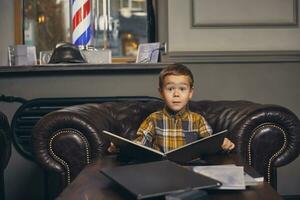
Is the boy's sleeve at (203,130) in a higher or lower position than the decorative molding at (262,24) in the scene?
lower

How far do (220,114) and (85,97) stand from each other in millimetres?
829

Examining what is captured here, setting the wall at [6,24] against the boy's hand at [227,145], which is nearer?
the boy's hand at [227,145]

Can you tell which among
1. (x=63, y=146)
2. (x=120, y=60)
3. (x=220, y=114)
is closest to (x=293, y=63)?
(x=220, y=114)

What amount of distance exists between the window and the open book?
4.94 ft

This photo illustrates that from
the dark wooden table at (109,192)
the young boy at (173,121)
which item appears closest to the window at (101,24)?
the young boy at (173,121)

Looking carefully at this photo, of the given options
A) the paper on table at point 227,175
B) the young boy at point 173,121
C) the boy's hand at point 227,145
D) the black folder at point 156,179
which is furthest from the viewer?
the young boy at point 173,121

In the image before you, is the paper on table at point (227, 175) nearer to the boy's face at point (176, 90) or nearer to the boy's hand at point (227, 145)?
the boy's hand at point (227, 145)

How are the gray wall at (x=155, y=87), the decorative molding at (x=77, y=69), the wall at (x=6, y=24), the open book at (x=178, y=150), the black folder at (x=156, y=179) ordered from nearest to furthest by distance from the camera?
the black folder at (x=156, y=179) → the open book at (x=178, y=150) → the decorative molding at (x=77, y=69) → the gray wall at (x=155, y=87) → the wall at (x=6, y=24)

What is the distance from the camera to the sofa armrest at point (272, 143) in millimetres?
1902

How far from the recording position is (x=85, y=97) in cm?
271

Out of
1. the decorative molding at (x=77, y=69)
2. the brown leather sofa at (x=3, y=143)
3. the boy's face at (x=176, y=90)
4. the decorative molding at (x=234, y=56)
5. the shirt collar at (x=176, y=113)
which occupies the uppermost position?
the decorative molding at (x=234, y=56)

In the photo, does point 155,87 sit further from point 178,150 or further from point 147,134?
point 178,150

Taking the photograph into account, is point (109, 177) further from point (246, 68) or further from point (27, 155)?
point (246, 68)

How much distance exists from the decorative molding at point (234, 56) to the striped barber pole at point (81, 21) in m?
0.49
